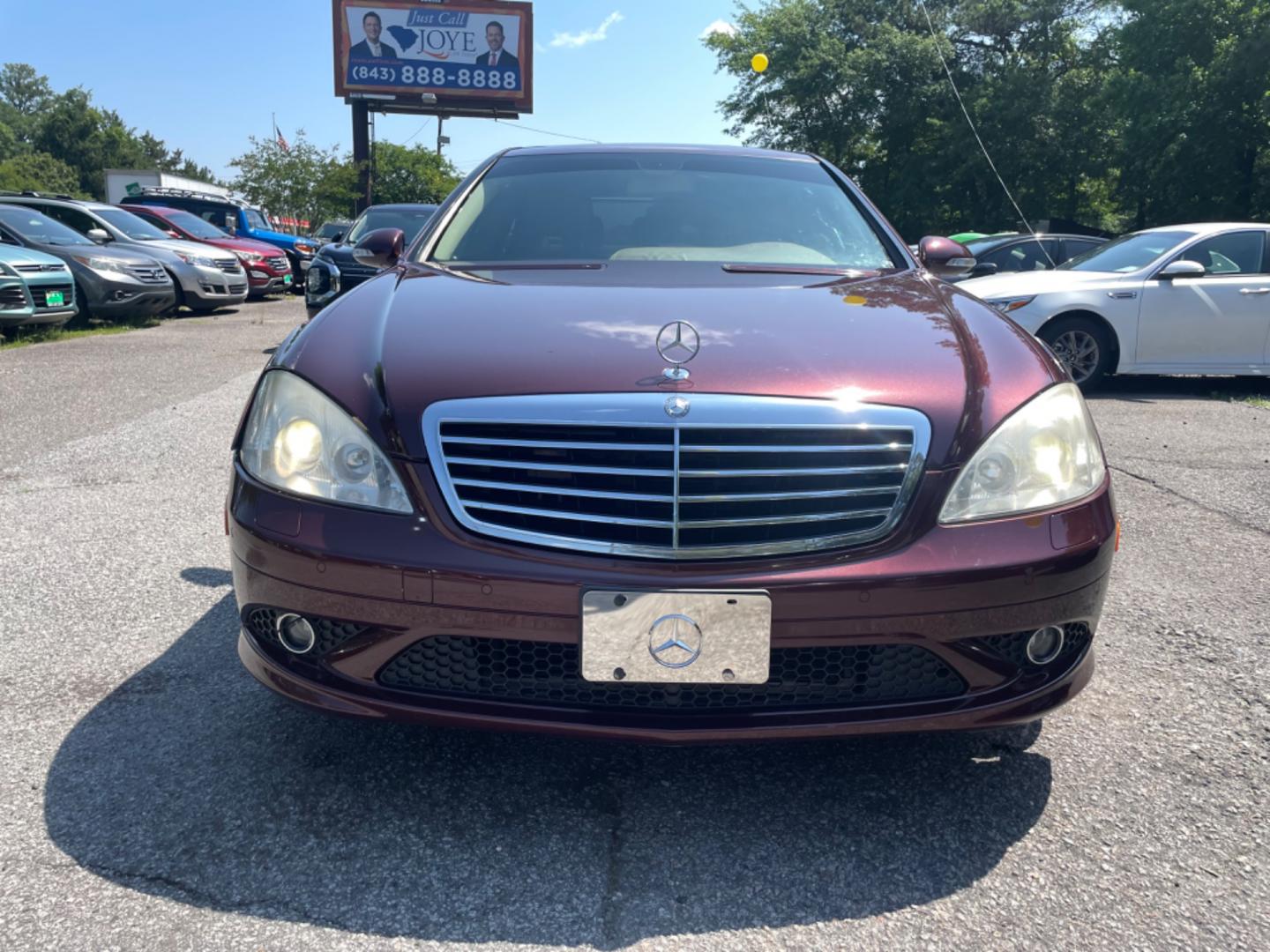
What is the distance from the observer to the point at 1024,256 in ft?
38.8

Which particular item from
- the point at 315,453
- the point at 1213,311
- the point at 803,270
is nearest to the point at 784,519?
the point at 315,453

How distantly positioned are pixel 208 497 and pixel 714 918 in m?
3.59

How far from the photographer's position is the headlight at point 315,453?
81.0 inches

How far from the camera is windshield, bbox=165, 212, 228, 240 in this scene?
1711 cm

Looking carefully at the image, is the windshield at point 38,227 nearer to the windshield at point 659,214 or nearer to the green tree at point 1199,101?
the windshield at point 659,214

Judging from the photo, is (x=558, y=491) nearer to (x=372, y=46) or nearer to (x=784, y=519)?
(x=784, y=519)

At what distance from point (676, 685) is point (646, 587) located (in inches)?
9.2

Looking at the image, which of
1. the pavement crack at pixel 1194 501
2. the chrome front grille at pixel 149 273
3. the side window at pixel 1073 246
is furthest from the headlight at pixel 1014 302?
the chrome front grille at pixel 149 273

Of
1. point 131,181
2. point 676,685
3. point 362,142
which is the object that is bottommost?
point 676,685

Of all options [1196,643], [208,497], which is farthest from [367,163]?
[1196,643]

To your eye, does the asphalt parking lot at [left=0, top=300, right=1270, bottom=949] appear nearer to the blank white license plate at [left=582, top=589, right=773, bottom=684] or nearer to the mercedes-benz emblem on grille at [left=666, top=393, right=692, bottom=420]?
the blank white license plate at [left=582, top=589, right=773, bottom=684]

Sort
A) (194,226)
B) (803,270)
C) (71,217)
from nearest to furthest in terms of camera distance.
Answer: (803,270) < (71,217) < (194,226)

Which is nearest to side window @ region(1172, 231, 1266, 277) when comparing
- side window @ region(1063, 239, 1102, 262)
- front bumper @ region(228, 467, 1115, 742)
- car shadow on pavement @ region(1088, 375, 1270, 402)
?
car shadow on pavement @ region(1088, 375, 1270, 402)

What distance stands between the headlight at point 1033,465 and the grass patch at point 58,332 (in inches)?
421
